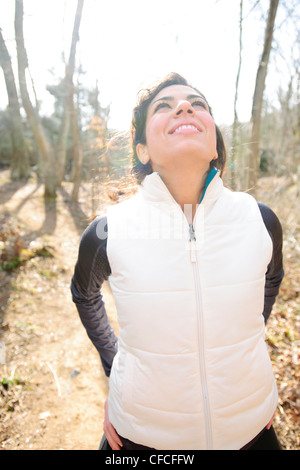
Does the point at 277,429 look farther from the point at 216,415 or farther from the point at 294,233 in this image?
the point at 294,233

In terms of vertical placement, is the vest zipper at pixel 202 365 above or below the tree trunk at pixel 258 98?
below

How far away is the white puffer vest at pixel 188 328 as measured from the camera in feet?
3.63


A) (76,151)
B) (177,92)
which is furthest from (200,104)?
(76,151)

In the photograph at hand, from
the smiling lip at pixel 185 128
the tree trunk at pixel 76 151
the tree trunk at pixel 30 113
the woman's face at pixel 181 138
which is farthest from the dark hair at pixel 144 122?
the tree trunk at pixel 76 151

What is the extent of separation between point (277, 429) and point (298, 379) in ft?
2.38

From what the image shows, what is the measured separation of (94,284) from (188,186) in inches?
26.9

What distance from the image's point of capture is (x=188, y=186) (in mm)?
1364

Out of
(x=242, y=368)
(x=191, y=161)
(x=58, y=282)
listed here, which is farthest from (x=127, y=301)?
(x=58, y=282)

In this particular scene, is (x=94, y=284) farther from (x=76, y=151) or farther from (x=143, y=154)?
(x=76, y=151)

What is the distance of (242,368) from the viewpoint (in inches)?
45.3

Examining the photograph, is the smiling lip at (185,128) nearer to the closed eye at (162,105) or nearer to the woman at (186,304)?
the woman at (186,304)

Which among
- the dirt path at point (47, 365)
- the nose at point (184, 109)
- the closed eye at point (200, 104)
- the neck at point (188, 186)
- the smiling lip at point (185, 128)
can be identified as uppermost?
Answer: the closed eye at point (200, 104)

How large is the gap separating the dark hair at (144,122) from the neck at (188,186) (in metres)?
0.29

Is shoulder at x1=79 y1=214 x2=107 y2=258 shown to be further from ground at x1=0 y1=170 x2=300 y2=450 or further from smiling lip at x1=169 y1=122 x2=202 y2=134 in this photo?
ground at x1=0 y1=170 x2=300 y2=450
